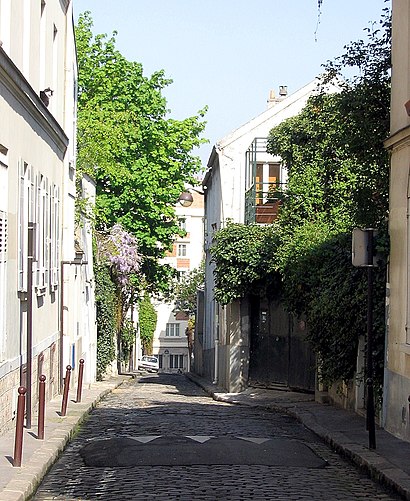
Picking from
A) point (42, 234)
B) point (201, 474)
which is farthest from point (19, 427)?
point (42, 234)

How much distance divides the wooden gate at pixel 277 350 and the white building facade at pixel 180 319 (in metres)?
59.5

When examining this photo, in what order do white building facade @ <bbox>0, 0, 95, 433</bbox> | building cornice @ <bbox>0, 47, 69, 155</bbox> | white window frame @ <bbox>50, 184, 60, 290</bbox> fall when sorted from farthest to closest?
white window frame @ <bbox>50, 184, 60, 290</bbox> < white building facade @ <bbox>0, 0, 95, 433</bbox> < building cornice @ <bbox>0, 47, 69, 155</bbox>

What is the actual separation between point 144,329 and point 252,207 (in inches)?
2112

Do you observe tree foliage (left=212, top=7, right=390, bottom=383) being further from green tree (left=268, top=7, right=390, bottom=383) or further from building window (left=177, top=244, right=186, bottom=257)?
building window (left=177, top=244, right=186, bottom=257)

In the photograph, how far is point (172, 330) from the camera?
89375 millimetres

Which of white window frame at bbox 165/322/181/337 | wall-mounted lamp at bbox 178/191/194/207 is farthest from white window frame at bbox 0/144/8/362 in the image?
white window frame at bbox 165/322/181/337

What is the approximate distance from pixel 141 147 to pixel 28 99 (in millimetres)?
24576

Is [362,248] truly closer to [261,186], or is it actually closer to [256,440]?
A: [256,440]

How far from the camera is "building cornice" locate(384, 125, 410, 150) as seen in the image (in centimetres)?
1292

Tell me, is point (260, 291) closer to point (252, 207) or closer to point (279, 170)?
point (252, 207)

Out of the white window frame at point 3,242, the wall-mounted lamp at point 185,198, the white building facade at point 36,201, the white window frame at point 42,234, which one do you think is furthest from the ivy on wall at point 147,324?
the white window frame at point 3,242

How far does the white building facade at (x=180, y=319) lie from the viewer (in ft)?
287

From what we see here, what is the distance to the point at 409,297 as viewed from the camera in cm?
1282

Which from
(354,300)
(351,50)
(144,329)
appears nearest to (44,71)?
(351,50)
